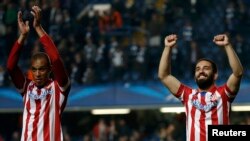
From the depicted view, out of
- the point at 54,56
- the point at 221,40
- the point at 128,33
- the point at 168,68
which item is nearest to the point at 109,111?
the point at 128,33

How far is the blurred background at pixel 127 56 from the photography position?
63.4 ft

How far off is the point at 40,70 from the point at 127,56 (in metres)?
12.3

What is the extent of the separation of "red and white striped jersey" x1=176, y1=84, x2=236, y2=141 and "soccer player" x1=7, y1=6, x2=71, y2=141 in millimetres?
1215

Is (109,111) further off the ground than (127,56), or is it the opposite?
(127,56)

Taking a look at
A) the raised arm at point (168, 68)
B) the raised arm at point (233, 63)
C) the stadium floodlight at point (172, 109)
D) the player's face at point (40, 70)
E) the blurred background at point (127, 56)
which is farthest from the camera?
the stadium floodlight at point (172, 109)

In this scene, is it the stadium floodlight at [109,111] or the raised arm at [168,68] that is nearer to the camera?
the raised arm at [168,68]

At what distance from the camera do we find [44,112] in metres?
7.71

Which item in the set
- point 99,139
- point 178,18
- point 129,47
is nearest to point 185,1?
point 178,18

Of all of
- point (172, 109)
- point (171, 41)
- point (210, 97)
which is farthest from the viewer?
point (172, 109)

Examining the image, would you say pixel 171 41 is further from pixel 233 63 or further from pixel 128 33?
pixel 128 33

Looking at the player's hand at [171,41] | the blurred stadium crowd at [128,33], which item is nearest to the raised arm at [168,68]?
the player's hand at [171,41]

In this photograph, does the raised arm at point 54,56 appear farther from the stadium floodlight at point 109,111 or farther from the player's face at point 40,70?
the stadium floodlight at point 109,111

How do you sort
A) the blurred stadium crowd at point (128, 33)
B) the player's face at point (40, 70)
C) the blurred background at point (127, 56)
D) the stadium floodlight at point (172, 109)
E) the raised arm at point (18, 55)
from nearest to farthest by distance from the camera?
1. the player's face at point (40, 70)
2. the raised arm at point (18, 55)
3. the blurred background at point (127, 56)
4. the blurred stadium crowd at point (128, 33)
5. the stadium floodlight at point (172, 109)

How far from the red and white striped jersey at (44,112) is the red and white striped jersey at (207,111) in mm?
1224
